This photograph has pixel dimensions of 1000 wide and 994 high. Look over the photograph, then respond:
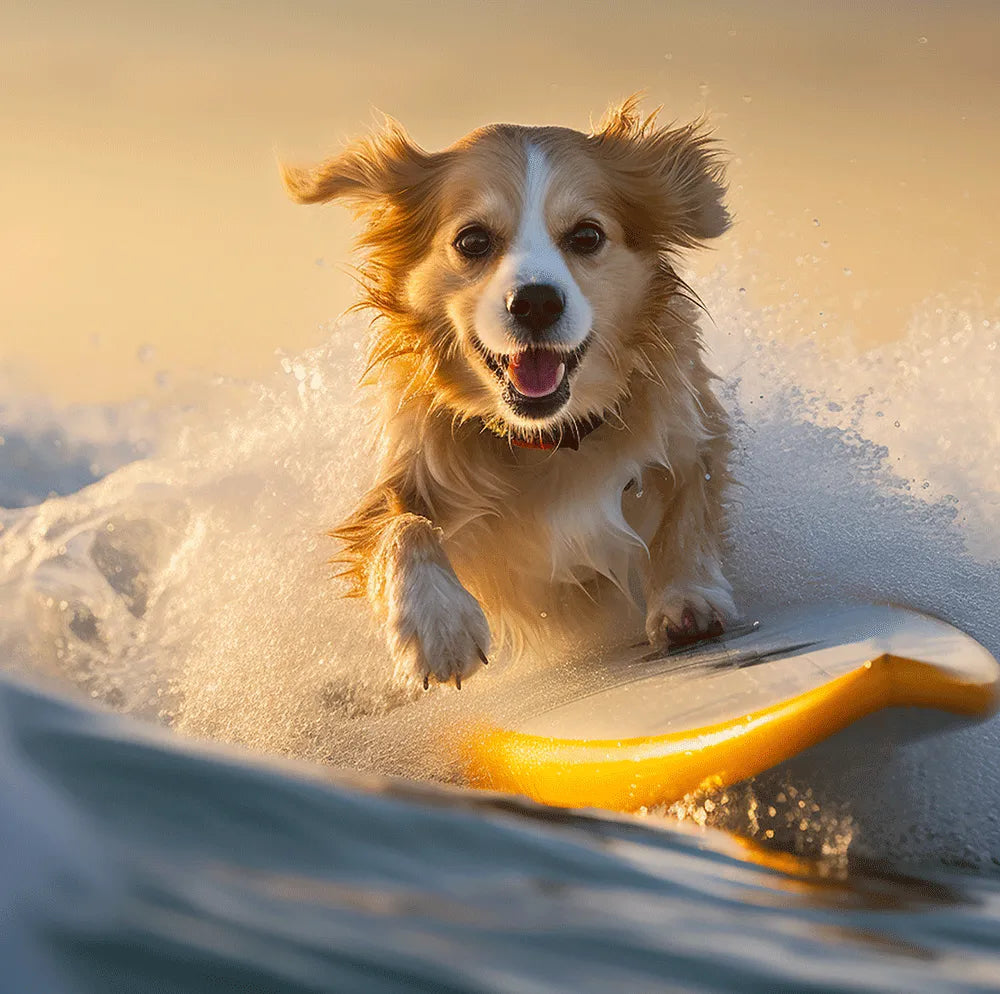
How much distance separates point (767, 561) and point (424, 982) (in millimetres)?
2915

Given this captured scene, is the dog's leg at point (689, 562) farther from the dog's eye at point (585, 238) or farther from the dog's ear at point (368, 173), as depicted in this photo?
the dog's ear at point (368, 173)

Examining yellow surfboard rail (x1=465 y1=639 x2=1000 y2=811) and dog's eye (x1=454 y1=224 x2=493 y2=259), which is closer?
yellow surfboard rail (x1=465 y1=639 x2=1000 y2=811)

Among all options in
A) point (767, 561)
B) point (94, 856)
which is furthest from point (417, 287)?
point (94, 856)

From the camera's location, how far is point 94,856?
115cm

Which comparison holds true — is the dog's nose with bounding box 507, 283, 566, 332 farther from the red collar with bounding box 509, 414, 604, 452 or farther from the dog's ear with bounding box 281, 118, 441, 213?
the dog's ear with bounding box 281, 118, 441, 213

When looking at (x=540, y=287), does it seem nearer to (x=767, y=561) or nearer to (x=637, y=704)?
(x=637, y=704)

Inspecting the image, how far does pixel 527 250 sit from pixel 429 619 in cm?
89

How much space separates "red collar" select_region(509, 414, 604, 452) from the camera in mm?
3129

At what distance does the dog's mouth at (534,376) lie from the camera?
2912mm

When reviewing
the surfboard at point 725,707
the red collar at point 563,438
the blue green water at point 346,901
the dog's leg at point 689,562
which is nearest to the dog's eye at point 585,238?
the red collar at point 563,438

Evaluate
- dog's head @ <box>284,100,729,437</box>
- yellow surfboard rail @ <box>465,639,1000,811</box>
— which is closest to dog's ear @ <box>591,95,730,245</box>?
dog's head @ <box>284,100,729,437</box>

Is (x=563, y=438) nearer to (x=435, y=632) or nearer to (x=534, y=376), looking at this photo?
(x=534, y=376)

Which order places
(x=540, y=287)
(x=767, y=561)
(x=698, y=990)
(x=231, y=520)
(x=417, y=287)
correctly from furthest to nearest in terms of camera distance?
1. (x=231, y=520)
2. (x=767, y=561)
3. (x=417, y=287)
4. (x=540, y=287)
5. (x=698, y=990)

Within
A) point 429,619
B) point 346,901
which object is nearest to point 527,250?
point 429,619
